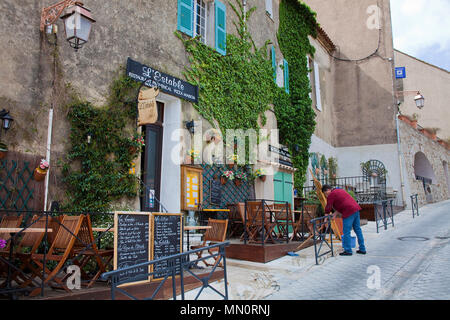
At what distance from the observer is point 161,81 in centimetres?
858

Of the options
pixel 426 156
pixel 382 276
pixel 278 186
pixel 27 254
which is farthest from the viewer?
pixel 426 156

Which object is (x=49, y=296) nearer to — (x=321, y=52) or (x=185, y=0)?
(x=185, y=0)

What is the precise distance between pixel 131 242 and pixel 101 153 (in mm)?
3040

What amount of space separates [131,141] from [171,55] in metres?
2.62

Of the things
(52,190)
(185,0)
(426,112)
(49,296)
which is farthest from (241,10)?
(426,112)

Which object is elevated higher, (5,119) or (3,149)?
(5,119)

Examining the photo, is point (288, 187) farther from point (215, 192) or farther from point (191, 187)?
point (191, 187)

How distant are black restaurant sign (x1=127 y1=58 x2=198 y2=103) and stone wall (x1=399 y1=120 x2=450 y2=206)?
44.4 ft

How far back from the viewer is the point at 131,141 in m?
7.53

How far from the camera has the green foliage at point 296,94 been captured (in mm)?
13984

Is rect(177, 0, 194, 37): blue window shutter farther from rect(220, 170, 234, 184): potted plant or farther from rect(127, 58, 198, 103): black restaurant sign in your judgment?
rect(220, 170, 234, 184): potted plant

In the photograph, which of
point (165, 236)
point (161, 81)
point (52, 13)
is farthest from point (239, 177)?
point (52, 13)

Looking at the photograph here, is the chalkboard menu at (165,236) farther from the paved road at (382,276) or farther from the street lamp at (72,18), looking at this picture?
the street lamp at (72,18)

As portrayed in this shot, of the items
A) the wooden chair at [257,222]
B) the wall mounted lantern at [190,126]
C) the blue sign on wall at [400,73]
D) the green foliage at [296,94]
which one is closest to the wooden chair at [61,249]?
the wooden chair at [257,222]
